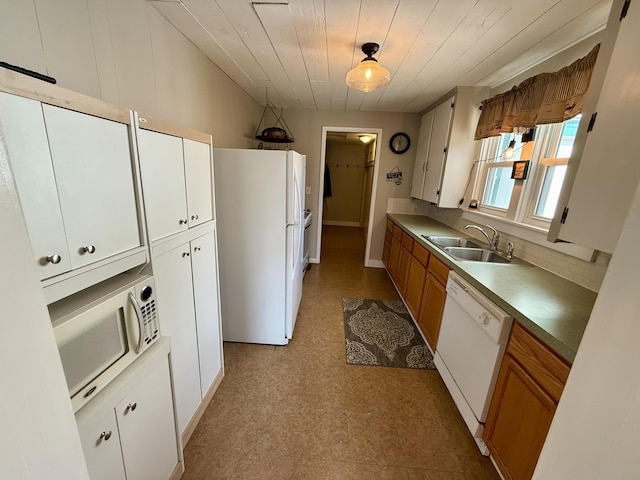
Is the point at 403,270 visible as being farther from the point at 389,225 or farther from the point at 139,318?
the point at 139,318

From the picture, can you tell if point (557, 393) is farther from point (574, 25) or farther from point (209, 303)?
point (574, 25)

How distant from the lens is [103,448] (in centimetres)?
82

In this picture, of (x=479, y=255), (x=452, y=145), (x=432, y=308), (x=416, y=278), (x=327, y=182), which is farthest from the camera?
(x=327, y=182)

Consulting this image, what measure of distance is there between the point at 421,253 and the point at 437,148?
1357 millimetres

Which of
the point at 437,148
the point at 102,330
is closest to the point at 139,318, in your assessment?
the point at 102,330

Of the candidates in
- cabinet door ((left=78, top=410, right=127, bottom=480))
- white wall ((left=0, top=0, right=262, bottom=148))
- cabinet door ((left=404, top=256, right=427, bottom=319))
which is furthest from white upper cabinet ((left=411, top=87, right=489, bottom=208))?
cabinet door ((left=78, top=410, right=127, bottom=480))

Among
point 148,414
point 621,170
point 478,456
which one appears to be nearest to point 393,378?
point 478,456

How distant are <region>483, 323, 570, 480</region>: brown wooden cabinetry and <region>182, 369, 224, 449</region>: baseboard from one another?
5.42ft

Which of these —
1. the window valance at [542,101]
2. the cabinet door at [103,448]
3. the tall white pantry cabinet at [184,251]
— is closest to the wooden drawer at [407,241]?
the window valance at [542,101]

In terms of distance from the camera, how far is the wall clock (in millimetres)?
3833

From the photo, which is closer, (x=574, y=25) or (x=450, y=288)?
(x=574, y=25)

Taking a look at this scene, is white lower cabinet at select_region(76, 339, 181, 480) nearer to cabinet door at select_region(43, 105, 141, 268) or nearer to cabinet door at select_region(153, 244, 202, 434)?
cabinet door at select_region(153, 244, 202, 434)

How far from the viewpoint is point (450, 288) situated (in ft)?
6.10

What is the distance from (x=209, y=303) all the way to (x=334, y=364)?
3.72ft
